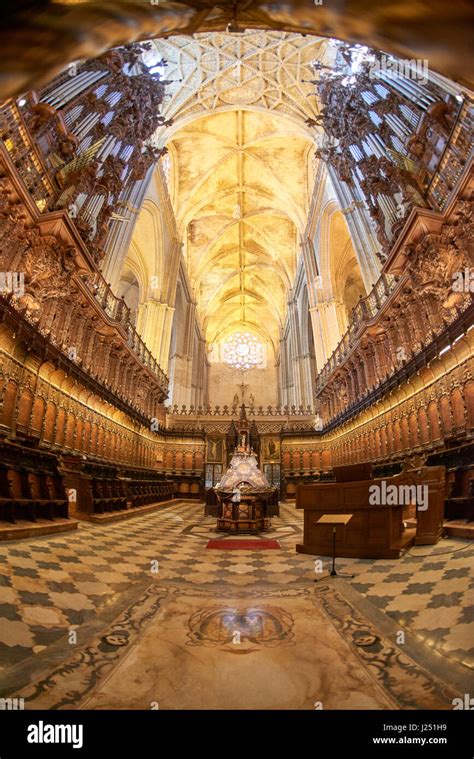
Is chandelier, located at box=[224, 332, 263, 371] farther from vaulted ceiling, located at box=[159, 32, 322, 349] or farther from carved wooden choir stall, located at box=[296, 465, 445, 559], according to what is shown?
carved wooden choir stall, located at box=[296, 465, 445, 559]

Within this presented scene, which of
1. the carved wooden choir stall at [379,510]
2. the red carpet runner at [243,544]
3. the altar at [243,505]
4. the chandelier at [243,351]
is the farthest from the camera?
the chandelier at [243,351]

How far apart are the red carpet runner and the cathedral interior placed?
25 centimetres

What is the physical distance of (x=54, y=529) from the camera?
545cm

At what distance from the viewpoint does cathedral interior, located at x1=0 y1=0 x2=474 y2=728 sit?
1804 mm

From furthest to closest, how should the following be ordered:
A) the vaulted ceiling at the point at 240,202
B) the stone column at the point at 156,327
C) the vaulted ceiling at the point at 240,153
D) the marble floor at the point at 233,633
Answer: the vaulted ceiling at the point at 240,202 < the vaulted ceiling at the point at 240,153 < the stone column at the point at 156,327 < the marble floor at the point at 233,633

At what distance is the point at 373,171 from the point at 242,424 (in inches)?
419

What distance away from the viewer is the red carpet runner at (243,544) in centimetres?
602

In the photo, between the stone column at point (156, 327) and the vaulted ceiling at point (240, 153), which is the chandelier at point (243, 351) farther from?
the stone column at point (156, 327)

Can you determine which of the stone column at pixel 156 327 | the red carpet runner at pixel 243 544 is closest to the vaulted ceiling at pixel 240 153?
the stone column at pixel 156 327

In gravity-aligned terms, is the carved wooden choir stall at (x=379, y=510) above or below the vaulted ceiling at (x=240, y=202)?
below

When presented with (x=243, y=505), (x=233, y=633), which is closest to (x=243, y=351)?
(x=243, y=505)

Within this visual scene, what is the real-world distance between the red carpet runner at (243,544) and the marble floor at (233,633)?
161 centimetres

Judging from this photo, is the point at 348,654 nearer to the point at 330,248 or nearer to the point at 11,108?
the point at 11,108

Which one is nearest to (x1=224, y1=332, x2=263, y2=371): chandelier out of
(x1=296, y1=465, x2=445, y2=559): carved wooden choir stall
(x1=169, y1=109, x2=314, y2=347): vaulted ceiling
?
(x1=169, y1=109, x2=314, y2=347): vaulted ceiling
